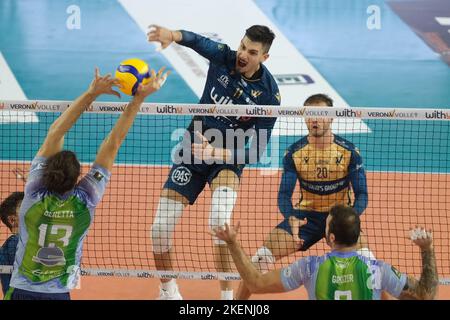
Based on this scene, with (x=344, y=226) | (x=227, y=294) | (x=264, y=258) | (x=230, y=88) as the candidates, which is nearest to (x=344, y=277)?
(x=344, y=226)

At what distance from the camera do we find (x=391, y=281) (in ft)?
23.7

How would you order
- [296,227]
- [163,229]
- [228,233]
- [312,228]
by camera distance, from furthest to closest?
[163,229], [312,228], [296,227], [228,233]

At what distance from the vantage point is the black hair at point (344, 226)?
23.3ft

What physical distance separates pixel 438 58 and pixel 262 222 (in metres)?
9.03

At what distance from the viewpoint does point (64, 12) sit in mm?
21547

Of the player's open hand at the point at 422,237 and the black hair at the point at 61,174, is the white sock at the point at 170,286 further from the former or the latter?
the player's open hand at the point at 422,237

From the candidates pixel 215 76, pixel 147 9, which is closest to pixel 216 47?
pixel 215 76

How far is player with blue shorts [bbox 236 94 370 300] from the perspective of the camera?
10203 mm

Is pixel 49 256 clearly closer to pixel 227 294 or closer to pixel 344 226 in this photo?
pixel 344 226

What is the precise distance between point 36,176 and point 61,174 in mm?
313

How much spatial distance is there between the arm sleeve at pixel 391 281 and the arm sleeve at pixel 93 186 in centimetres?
267

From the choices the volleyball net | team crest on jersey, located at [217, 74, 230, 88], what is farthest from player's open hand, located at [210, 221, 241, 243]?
Answer: team crest on jersey, located at [217, 74, 230, 88]

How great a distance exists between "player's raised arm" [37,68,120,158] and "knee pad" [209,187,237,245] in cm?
244
